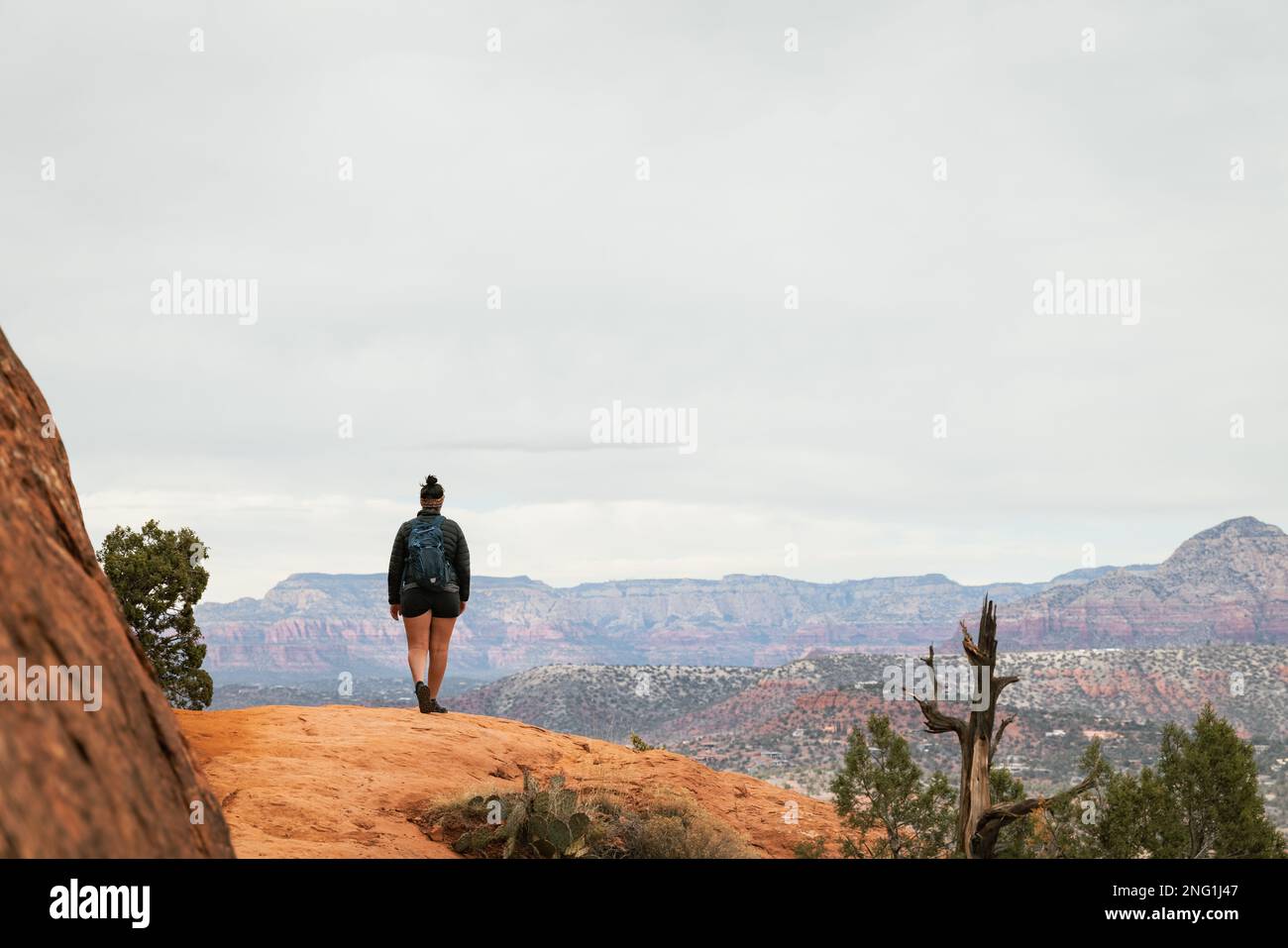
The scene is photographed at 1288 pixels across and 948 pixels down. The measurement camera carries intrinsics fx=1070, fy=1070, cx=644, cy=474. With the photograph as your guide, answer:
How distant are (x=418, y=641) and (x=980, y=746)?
8.22 m

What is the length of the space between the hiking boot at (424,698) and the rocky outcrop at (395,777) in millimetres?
284

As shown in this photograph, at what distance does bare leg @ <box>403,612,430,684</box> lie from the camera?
627 inches

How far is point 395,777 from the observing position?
12883 millimetres

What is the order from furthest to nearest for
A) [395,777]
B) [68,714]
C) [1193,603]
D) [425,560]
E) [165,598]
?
[1193,603]
[165,598]
[425,560]
[395,777]
[68,714]

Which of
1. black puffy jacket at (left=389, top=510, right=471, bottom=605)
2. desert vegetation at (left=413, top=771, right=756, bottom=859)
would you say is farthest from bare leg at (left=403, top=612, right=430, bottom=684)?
desert vegetation at (left=413, top=771, right=756, bottom=859)

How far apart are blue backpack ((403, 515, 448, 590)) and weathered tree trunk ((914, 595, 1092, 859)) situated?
707cm

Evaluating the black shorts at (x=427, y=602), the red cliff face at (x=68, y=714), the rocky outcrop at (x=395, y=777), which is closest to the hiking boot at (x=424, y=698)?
the rocky outcrop at (x=395, y=777)

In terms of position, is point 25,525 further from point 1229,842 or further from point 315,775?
point 1229,842

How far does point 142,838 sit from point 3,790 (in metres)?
0.93

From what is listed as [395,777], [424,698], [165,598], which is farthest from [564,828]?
[165,598]

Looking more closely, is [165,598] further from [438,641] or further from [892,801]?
[892,801]

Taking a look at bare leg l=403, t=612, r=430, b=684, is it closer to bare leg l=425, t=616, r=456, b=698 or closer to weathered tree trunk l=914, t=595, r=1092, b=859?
bare leg l=425, t=616, r=456, b=698

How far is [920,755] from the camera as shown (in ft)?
218
